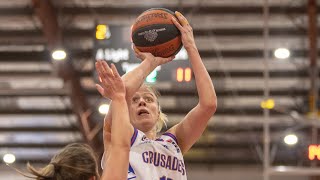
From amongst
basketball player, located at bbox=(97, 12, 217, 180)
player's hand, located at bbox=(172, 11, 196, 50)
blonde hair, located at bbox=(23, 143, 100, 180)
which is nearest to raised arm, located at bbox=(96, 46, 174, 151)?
basketball player, located at bbox=(97, 12, 217, 180)

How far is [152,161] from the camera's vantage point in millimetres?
3709

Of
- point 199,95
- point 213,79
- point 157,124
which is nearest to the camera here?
point 199,95

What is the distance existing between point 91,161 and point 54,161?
5.8 inches

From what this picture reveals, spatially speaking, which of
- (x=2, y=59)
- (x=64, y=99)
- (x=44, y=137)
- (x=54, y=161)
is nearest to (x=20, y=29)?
(x=2, y=59)

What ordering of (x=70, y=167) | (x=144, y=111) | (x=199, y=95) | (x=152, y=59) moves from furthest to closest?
(x=144, y=111), (x=199, y=95), (x=152, y=59), (x=70, y=167)

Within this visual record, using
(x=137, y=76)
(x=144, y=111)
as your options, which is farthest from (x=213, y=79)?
(x=137, y=76)

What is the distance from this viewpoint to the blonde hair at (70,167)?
2746mm

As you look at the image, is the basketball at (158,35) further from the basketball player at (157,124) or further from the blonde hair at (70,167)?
the blonde hair at (70,167)

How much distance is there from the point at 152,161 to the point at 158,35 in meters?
0.66

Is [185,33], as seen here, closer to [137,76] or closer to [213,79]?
[137,76]

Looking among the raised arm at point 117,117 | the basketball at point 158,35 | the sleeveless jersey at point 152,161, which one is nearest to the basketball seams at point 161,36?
the basketball at point 158,35

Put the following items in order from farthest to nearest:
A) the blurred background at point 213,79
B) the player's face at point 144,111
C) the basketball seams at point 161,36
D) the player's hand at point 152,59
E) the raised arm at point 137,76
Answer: the blurred background at point 213,79 < the player's face at point 144,111 < the basketball seams at point 161,36 < the player's hand at point 152,59 < the raised arm at point 137,76

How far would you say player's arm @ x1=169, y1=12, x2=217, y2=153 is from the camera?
Result: 3762 mm

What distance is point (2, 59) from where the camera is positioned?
15.4 meters
